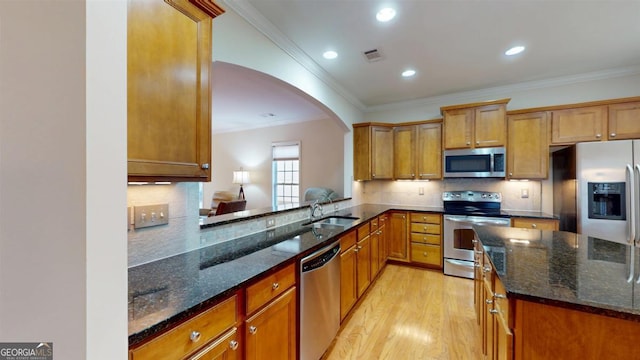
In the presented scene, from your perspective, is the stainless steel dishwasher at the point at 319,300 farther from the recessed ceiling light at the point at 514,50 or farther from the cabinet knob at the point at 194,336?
the recessed ceiling light at the point at 514,50

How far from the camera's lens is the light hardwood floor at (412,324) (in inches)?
80.8

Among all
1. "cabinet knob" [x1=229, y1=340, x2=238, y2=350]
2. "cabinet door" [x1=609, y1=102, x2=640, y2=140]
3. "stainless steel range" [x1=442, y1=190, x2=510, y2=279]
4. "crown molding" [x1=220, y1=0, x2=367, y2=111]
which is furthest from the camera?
"stainless steel range" [x1=442, y1=190, x2=510, y2=279]

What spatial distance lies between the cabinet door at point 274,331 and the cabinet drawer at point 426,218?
282 cm

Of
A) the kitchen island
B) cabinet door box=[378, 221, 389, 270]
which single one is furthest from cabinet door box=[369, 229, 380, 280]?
the kitchen island

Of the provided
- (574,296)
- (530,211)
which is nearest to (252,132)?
(530,211)

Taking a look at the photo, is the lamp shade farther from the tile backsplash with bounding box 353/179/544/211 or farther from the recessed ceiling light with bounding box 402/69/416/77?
the recessed ceiling light with bounding box 402/69/416/77

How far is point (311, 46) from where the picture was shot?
2.57 meters

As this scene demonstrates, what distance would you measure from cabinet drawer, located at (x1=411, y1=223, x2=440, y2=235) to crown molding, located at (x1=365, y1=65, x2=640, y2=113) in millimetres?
2004

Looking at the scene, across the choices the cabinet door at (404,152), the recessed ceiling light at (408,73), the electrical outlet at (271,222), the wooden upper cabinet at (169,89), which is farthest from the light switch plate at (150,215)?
the cabinet door at (404,152)

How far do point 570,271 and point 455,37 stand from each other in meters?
2.19

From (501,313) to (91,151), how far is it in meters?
1.75

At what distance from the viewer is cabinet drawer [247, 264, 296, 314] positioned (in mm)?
1222

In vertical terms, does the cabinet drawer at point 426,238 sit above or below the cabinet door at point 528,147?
below

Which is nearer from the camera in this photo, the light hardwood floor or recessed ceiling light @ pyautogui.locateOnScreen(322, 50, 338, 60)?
the light hardwood floor
